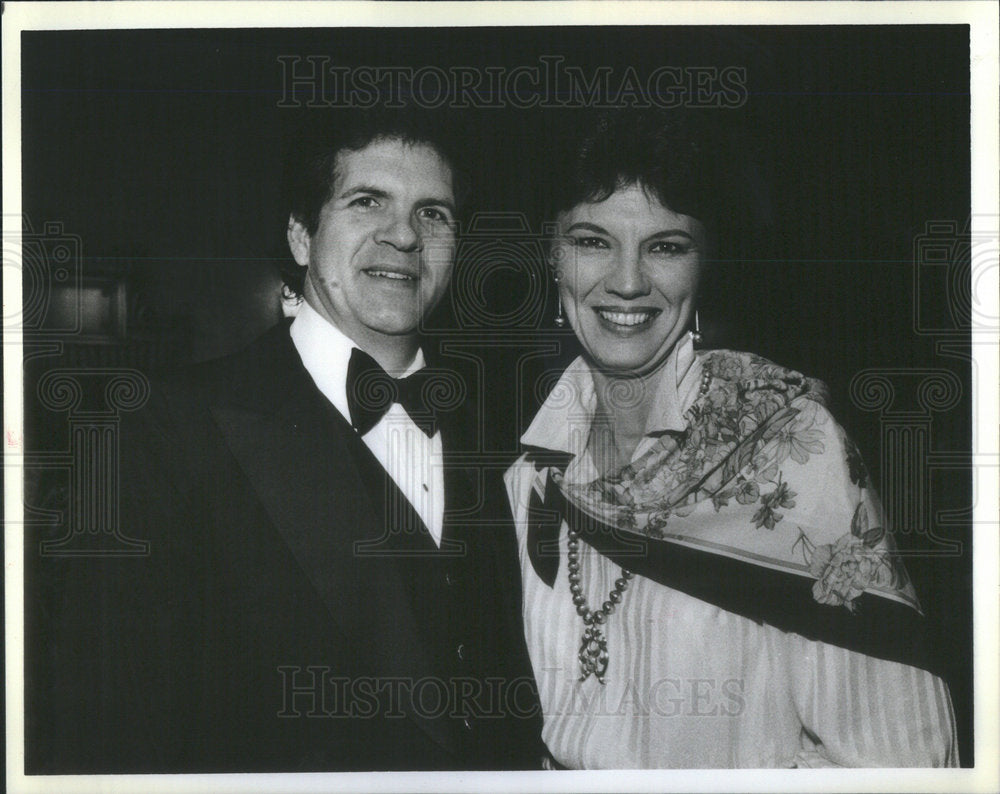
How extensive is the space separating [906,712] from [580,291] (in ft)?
3.81

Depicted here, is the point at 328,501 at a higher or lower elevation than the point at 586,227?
lower

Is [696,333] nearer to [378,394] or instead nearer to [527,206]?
[527,206]

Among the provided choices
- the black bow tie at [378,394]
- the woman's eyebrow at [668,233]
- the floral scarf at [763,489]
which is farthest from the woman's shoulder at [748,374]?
the black bow tie at [378,394]

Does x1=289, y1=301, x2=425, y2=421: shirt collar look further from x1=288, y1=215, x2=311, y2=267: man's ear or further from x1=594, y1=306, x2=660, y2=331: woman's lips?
x1=594, y1=306, x2=660, y2=331: woman's lips

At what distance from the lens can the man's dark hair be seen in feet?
5.70

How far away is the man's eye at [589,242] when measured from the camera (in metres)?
1.75

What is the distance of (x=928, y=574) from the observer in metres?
1.79

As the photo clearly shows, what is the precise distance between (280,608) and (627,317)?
976 millimetres

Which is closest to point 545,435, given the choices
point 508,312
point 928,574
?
point 508,312

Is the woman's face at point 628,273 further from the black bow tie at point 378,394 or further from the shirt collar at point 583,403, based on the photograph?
the black bow tie at point 378,394

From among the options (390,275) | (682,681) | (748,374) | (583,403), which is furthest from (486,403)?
(682,681)

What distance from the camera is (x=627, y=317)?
5.74 feet

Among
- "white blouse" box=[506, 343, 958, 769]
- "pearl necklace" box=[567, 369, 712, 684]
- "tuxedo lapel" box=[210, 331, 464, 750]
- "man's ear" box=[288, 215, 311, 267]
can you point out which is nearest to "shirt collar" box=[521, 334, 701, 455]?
"white blouse" box=[506, 343, 958, 769]

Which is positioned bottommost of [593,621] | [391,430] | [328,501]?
[593,621]
